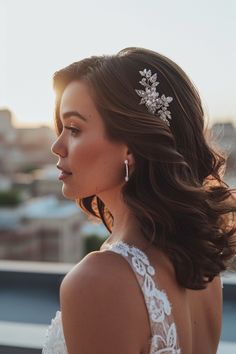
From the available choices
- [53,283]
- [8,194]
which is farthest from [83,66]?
[8,194]

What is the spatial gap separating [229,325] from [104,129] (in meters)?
1.20

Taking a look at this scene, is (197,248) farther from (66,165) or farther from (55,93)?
(55,93)

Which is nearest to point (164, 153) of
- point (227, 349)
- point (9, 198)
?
point (227, 349)

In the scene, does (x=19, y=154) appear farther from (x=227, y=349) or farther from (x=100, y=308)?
(x=100, y=308)

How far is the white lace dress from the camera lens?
2.45 feet

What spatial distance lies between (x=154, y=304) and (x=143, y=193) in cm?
17

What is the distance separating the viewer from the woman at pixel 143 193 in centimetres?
74

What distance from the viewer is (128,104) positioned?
0.81 m

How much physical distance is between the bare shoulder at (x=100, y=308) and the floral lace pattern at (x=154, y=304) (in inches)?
0.9

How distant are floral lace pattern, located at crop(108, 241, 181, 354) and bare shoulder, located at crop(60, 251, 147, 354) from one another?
24 mm

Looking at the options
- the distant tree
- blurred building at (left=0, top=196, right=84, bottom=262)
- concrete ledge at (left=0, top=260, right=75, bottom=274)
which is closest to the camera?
concrete ledge at (left=0, top=260, right=75, bottom=274)

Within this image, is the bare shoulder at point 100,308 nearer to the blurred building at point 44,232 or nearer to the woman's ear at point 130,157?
the woman's ear at point 130,157

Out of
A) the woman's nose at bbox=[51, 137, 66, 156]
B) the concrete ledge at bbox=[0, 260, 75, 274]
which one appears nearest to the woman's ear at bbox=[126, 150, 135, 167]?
the woman's nose at bbox=[51, 137, 66, 156]

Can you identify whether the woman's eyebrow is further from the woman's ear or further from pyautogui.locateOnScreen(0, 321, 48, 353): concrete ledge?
pyautogui.locateOnScreen(0, 321, 48, 353): concrete ledge
